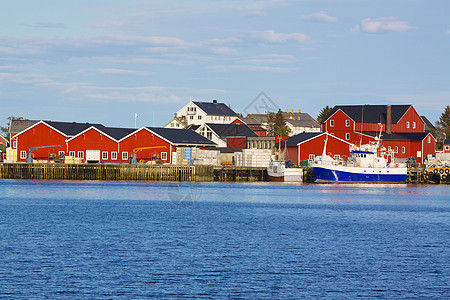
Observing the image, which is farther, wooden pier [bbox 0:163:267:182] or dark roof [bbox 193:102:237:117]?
dark roof [bbox 193:102:237:117]

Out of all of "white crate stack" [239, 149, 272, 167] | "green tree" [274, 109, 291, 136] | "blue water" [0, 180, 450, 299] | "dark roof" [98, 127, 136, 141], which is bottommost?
"blue water" [0, 180, 450, 299]

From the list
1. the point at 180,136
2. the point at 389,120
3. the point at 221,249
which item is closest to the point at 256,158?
the point at 180,136

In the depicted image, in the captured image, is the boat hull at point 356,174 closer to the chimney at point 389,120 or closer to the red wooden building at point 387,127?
the red wooden building at point 387,127

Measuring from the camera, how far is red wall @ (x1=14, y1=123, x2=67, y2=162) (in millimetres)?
101688

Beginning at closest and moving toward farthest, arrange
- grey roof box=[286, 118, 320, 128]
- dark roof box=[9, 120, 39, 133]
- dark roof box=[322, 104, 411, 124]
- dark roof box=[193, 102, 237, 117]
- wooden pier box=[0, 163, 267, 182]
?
wooden pier box=[0, 163, 267, 182]
dark roof box=[322, 104, 411, 124]
dark roof box=[9, 120, 39, 133]
dark roof box=[193, 102, 237, 117]
grey roof box=[286, 118, 320, 128]

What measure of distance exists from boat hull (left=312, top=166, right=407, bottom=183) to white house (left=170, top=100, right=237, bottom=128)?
238 ft

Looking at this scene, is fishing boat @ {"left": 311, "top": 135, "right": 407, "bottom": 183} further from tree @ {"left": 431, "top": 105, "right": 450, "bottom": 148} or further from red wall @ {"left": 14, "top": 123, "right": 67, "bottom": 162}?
tree @ {"left": 431, "top": 105, "right": 450, "bottom": 148}

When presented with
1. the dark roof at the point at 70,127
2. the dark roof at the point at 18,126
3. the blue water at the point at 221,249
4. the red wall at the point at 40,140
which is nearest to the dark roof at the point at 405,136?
the dark roof at the point at 70,127

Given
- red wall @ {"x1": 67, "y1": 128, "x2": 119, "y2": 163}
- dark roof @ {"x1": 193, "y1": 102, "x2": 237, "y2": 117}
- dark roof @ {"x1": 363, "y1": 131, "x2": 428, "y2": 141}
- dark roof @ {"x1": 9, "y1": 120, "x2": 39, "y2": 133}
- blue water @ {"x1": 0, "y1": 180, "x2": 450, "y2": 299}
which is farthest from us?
dark roof @ {"x1": 193, "y1": 102, "x2": 237, "y2": 117}

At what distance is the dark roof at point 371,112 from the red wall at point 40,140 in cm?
4571

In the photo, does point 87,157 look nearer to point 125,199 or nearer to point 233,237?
point 125,199

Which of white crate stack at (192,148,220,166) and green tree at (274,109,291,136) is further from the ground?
green tree at (274,109,291,136)

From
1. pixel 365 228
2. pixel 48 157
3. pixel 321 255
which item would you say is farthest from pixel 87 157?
pixel 321 255

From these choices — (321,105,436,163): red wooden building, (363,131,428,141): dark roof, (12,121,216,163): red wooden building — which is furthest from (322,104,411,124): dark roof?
(12,121,216,163): red wooden building
